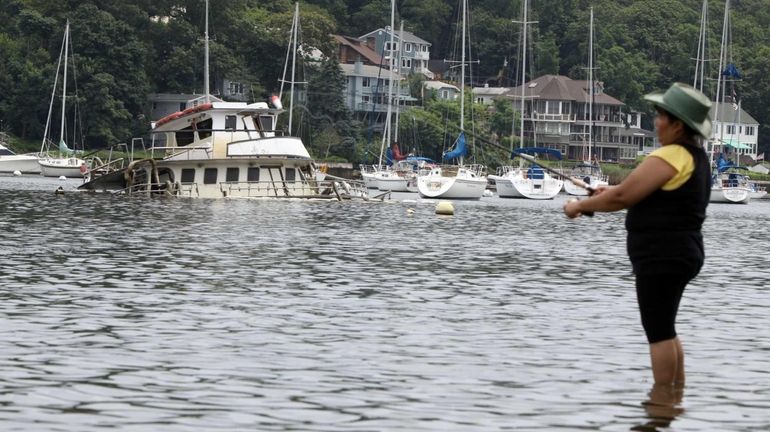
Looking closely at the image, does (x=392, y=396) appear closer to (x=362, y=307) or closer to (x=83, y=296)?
(x=362, y=307)

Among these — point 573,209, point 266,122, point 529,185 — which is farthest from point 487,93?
point 573,209

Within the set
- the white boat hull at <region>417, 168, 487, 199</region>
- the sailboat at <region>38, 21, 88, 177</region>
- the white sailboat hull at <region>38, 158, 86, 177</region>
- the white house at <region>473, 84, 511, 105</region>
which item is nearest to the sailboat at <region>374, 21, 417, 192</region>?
the white boat hull at <region>417, 168, 487, 199</region>

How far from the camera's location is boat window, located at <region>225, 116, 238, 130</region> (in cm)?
6216

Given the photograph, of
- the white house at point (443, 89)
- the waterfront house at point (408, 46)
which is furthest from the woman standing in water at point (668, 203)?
the waterfront house at point (408, 46)

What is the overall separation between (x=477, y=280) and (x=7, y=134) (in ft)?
357

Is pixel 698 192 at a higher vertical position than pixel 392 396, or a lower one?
higher

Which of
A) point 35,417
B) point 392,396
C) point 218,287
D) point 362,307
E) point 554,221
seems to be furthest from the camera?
point 554,221

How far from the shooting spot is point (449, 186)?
85.2 meters

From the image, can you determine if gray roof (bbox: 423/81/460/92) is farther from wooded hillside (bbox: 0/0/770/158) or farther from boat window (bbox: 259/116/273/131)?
boat window (bbox: 259/116/273/131)

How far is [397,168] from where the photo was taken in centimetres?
10075

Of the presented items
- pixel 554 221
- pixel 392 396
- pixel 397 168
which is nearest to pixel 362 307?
pixel 392 396

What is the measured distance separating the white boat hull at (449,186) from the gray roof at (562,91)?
86.5 meters

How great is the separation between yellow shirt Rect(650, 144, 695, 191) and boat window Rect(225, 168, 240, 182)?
5066cm

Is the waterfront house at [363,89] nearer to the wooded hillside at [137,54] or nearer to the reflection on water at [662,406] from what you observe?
the wooded hillside at [137,54]
